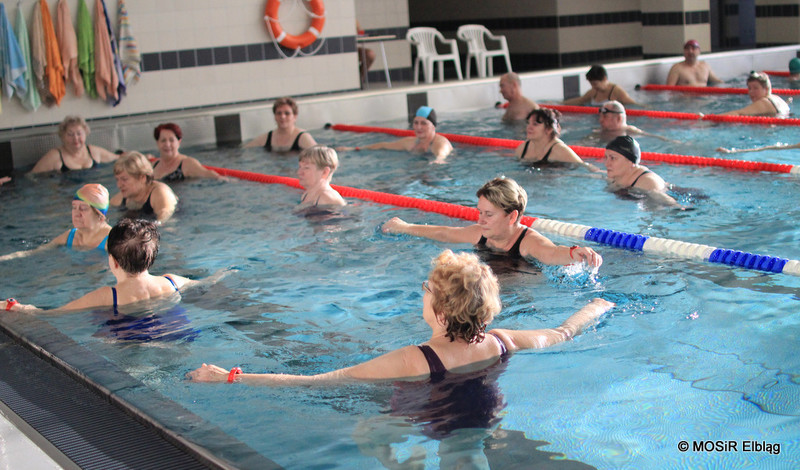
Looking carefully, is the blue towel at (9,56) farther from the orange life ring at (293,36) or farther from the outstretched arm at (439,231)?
the outstretched arm at (439,231)

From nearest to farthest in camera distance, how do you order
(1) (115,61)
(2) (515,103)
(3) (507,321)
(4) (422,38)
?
(3) (507,321), (1) (115,61), (2) (515,103), (4) (422,38)

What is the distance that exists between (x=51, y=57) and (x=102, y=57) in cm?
61

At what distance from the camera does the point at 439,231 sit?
18.3 feet

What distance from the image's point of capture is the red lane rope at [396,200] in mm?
6441

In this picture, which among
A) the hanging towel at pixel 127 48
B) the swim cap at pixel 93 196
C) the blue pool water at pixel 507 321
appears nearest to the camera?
the blue pool water at pixel 507 321

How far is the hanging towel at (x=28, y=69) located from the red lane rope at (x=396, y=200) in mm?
3611

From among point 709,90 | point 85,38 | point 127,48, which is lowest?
point 709,90

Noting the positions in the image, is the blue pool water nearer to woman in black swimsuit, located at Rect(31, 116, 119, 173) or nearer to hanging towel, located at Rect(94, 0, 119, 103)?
woman in black swimsuit, located at Rect(31, 116, 119, 173)

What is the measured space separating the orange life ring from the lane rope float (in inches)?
205

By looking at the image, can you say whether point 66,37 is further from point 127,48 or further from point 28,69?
point 127,48

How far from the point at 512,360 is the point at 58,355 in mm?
2047

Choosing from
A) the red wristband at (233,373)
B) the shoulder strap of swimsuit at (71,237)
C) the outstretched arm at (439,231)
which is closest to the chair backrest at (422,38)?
the outstretched arm at (439,231)

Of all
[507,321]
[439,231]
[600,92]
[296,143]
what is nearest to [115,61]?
[296,143]

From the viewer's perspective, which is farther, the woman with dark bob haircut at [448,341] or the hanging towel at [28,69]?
the hanging towel at [28,69]
